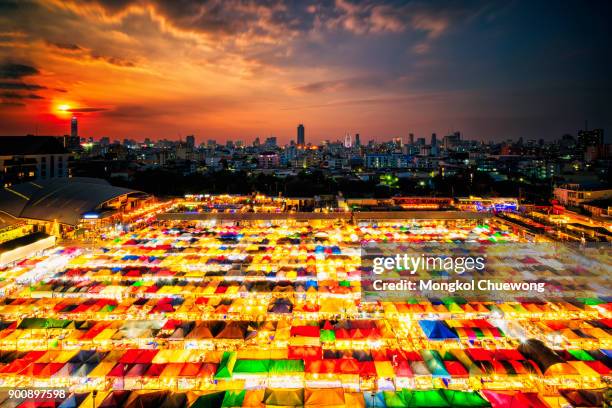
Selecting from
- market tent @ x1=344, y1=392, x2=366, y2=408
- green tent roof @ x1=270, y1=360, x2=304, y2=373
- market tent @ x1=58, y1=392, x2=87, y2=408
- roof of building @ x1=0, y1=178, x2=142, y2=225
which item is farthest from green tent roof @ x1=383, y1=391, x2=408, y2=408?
roof of building @ x1=0, y1=178, x2=142, y2=225

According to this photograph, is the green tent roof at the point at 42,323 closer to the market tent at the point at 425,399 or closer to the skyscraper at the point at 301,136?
the market tent at the point at 425,399

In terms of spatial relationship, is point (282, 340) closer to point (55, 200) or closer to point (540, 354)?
point (540, 354)

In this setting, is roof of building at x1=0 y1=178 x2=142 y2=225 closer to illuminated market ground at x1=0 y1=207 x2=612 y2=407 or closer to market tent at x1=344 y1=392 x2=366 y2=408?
illuminated market ground at x1=0 y1=207 x2=612 y2=407

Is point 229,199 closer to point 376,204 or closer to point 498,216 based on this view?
point 376,204

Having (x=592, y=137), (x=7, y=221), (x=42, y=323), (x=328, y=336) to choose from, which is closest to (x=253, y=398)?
(x=328, y=336)

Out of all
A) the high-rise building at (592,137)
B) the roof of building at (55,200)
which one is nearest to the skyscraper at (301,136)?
the high-rise building at (592,137)

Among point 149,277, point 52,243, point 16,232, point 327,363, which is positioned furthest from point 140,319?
point 16,232

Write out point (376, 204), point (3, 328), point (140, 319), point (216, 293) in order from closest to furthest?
point (3, 328) < point (140, 319) < point (216, 293) < point (376, 204)
